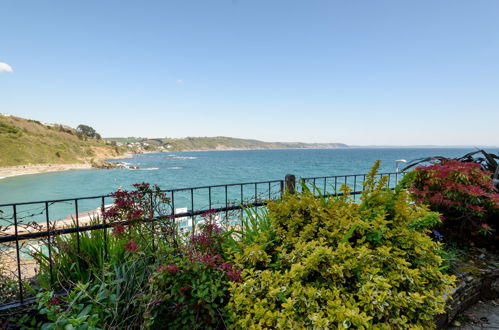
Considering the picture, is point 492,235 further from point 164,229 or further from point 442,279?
point 164,229

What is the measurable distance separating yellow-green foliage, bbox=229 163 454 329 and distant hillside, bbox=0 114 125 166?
183ft

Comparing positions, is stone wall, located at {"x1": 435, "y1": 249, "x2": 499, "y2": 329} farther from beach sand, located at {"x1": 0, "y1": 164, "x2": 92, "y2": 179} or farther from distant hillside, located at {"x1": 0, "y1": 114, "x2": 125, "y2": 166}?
distant hillside, located at {"x1": 0, "y1": 114, "x2": 125, "y2": 166}

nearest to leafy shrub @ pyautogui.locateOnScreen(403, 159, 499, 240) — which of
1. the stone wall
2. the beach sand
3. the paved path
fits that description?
the stone wall

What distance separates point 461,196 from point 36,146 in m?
63.6

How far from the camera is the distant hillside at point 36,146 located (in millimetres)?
43781

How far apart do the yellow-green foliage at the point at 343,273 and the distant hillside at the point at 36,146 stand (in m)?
55.9

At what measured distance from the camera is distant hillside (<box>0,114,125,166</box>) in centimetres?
4378

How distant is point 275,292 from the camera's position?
5.37ft

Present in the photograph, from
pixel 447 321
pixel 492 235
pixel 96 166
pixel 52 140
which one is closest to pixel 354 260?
pixel 447 321

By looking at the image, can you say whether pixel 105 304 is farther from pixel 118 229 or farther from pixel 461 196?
pixel 461 196

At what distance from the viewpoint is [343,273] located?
69.1 inches

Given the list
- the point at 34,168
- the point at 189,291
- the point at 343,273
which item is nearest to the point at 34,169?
the point at 34,168

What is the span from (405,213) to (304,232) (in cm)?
89

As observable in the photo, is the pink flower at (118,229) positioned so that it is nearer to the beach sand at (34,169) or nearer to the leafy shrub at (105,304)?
the leafy shrub at (105,304)
